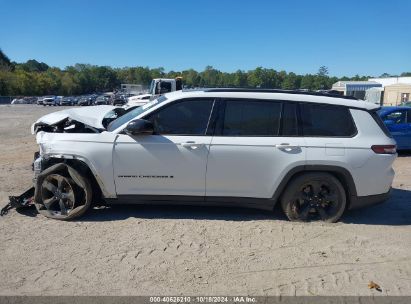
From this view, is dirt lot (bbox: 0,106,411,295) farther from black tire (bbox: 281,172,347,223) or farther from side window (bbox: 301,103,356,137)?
side window (bbox: 301,103,356,137)

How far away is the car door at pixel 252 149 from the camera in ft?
15.8

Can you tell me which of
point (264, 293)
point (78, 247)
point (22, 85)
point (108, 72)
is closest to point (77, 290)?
point (78, 247)

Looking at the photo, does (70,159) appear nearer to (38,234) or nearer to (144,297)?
(38,234)

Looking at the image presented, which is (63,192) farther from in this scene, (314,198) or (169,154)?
(314,198)

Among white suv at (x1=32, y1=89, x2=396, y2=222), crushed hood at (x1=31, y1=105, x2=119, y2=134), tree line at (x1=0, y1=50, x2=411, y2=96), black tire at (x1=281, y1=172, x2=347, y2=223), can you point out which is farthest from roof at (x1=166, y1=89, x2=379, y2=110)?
tree line at (x1=0, y1=50, x2=411, y2=96)

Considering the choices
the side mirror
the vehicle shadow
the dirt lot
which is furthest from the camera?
the vehicle shadow

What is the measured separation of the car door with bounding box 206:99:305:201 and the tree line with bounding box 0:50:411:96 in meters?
71.8

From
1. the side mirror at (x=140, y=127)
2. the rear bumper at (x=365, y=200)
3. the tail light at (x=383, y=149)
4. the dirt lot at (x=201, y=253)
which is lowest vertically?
the dirt lot at (x=201, y=253)

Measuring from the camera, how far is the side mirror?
4719 mm

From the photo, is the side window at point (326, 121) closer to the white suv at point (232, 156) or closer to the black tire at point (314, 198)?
the white suv at point (232, 156)

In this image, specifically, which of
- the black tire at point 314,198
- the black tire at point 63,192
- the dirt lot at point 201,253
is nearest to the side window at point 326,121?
the black tire at point 314,198

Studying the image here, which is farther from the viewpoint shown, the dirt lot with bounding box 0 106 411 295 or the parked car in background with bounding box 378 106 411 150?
the parked car in background with bounding box 378 106 411 150

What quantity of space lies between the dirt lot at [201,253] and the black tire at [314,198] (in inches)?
6.4

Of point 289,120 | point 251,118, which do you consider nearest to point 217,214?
point 251,118
